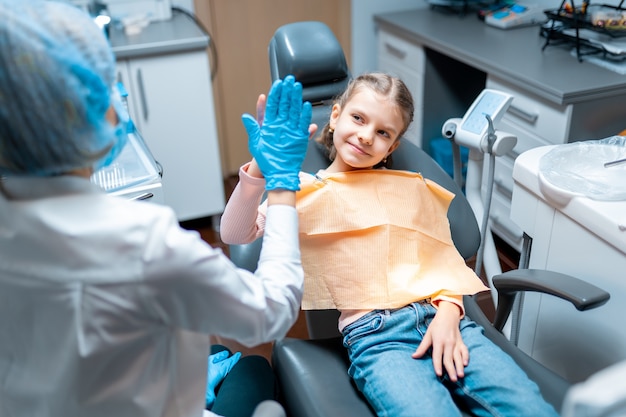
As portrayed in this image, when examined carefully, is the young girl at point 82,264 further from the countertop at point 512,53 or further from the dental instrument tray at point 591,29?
the dental instrument tray at point 591,29

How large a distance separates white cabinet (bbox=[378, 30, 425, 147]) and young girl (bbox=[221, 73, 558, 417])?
139 cm

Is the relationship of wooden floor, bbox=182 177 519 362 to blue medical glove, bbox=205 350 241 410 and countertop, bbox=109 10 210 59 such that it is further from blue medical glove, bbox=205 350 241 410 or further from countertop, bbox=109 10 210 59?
countertop, bbox=109 10 210 59

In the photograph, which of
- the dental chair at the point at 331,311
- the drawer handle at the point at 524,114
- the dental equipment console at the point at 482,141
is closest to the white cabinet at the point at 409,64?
the drawer handle at the point at 524,114

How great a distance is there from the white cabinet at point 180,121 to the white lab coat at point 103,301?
179 centimetres

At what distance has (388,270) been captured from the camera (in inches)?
55.4

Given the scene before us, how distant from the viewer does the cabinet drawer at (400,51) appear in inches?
115

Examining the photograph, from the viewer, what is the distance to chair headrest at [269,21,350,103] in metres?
1.69

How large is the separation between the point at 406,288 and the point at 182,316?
65 cm

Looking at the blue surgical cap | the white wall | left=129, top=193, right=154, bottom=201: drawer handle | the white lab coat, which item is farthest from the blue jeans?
the white wall

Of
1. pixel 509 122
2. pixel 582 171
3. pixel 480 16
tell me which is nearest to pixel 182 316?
pixel 582 171

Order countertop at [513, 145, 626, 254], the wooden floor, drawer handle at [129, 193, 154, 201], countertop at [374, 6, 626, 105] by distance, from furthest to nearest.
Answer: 1. the wooden floor
2. countertop at [374, 6, 626, 105]
3. drawer handle at [129, 193, 154, 201]
4. countertop at [513, 145, 626, 254]

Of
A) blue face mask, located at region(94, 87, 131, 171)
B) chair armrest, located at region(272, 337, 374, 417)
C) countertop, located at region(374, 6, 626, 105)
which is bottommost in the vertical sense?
chair armrest, located at region(272, 337, 374, 417)

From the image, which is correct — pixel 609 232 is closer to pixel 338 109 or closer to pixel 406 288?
pixel 406 288

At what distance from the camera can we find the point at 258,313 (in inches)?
36.4
